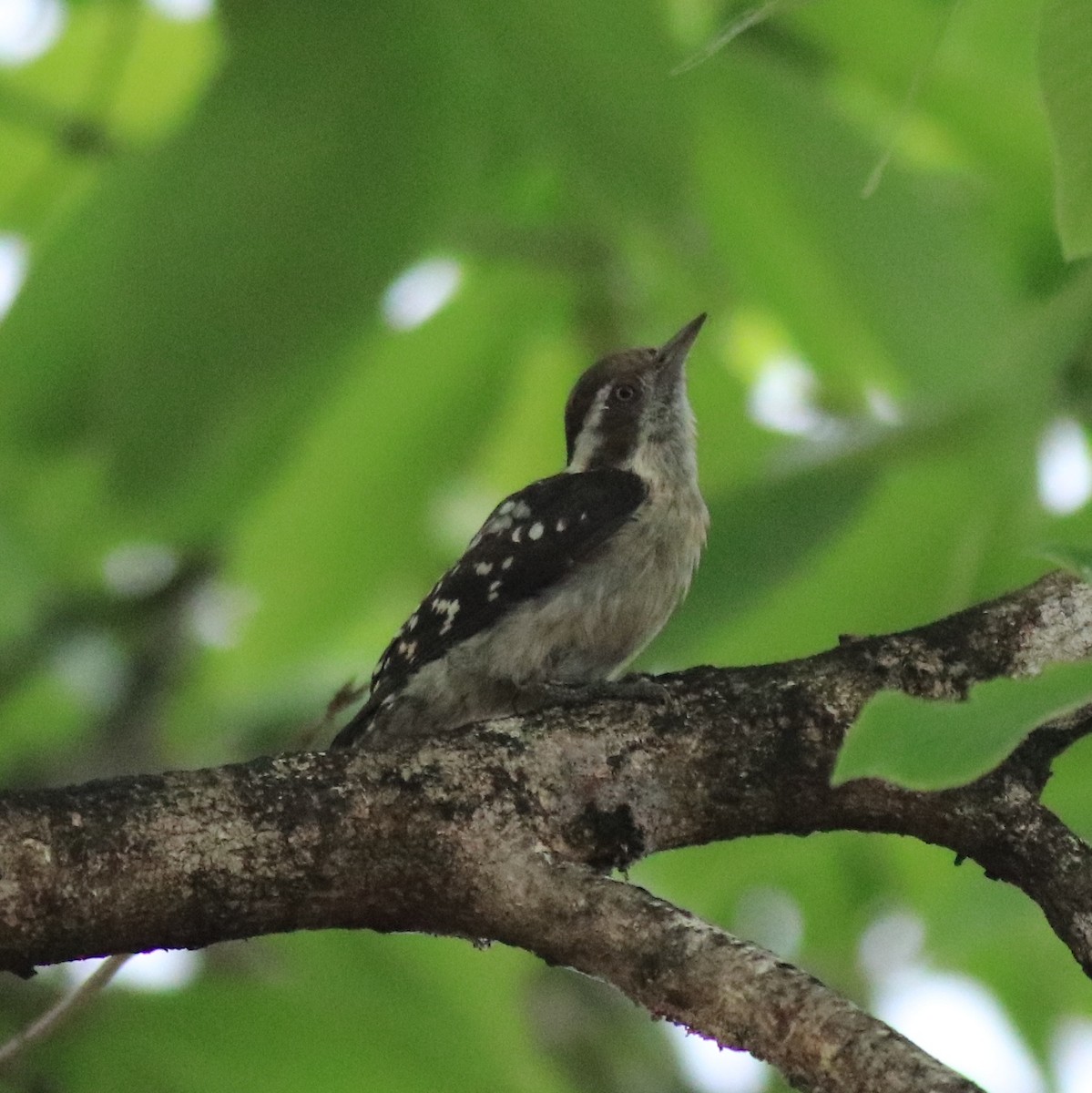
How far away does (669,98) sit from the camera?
95.9 inches

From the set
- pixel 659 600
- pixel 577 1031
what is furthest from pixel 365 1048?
pixel 577 1031

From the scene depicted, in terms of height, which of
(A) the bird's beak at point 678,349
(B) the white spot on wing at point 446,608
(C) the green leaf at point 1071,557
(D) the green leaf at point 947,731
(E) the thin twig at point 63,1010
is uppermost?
(A) the bird's beak at point 678,349

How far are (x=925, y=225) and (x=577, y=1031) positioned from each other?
4903mm

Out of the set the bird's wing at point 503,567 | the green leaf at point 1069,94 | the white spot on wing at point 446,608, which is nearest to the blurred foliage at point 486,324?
the green leaf at point 1069,94

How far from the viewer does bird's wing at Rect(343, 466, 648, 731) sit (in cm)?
429

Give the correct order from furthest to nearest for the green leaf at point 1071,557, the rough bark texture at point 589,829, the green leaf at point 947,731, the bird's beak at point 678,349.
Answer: the bird's beak at point 678,349 < the rough bark texture at point 589,829 < the green leaf at point 1071,557 < the green leaf at point 947,731

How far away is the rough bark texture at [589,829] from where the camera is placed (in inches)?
79.4

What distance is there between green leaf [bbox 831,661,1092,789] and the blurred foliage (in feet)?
1.65

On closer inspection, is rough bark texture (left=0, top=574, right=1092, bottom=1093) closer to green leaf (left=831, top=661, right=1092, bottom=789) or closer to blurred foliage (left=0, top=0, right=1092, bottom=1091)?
blurred foliage (left=0, top=0, right=1092, bottom=1091)

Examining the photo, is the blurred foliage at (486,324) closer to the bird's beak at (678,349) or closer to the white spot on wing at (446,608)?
the bird's beak at (678,349)

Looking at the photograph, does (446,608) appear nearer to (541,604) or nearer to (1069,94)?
(541,604)

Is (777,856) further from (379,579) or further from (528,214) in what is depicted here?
(528,214)

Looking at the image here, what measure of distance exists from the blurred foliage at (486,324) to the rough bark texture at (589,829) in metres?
0.18

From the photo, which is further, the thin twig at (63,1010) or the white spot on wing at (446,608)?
the white spot on wing at (446,608)
